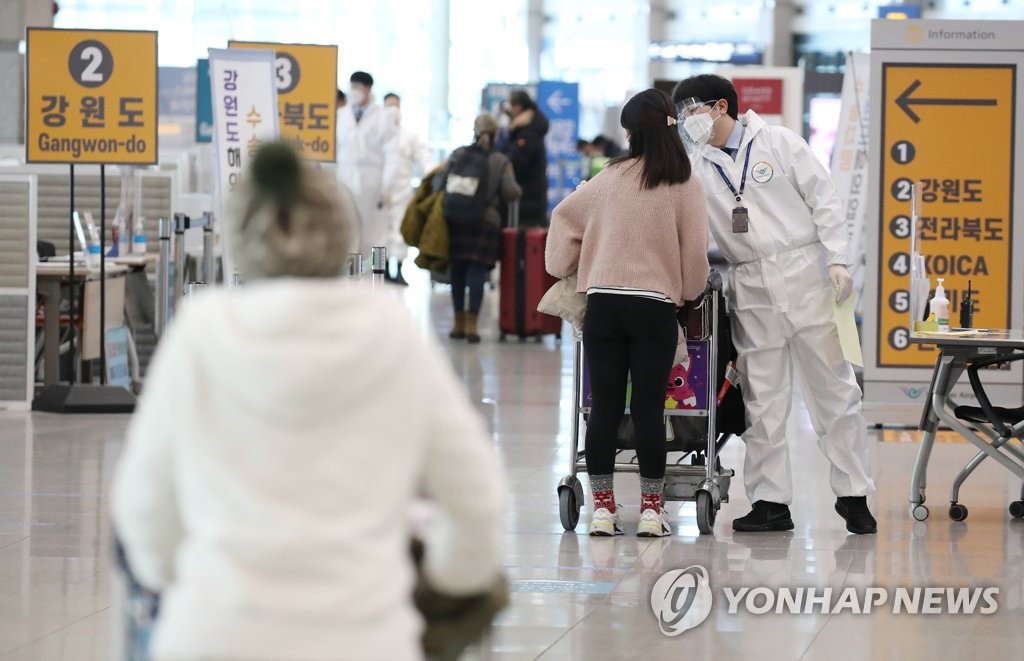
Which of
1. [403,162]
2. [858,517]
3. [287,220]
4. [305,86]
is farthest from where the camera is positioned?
[403,162]

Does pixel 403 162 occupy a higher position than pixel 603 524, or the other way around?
pixel 403 162

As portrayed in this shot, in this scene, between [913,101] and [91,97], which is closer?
[913,101]

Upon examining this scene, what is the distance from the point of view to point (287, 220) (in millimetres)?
1801

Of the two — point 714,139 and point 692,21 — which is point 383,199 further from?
point 692,21

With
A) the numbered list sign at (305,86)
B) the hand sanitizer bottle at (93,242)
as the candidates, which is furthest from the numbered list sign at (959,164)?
the hand sanitizer bottle at (93,242)

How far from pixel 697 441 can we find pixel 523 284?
20.8 ft

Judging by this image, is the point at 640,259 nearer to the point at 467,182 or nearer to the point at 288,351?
the point at 288,351

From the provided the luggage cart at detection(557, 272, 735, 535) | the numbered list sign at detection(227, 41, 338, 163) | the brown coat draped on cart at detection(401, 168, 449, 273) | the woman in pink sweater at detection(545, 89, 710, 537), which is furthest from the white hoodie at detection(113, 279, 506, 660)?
the brown coat draped on cart at detection(401, 168, 449, 273)

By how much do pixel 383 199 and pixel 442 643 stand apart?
1291cm

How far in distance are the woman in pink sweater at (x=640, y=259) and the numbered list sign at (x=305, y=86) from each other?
4992 mm

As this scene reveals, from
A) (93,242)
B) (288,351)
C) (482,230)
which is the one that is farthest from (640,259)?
(482,230)

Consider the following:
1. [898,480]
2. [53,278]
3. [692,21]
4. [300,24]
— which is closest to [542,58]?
[692,21]

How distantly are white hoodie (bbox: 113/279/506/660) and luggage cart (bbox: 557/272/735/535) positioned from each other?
129 inches

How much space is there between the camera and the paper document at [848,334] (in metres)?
5.00
